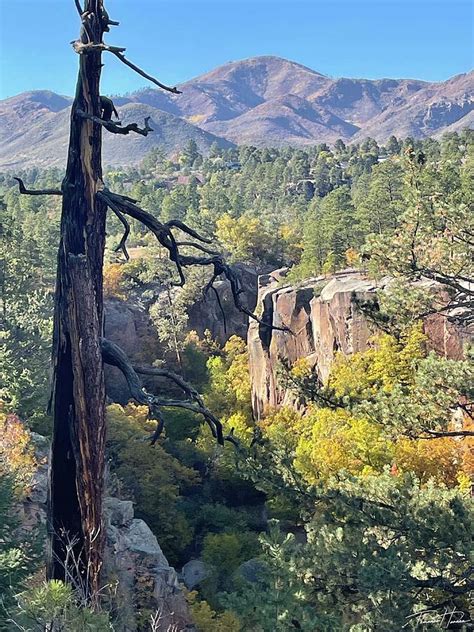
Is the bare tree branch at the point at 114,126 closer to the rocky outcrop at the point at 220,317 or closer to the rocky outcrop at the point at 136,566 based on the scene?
the rocky outcrop at the point at 136,566

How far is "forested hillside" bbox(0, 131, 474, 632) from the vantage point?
655 centimetres

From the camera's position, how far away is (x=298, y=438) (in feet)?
76.3

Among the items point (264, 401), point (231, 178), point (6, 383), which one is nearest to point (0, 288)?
point (6, 383)

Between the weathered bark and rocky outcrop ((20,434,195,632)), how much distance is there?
164 inches

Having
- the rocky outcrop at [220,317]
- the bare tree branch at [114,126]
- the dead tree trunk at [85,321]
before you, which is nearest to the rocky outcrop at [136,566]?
the dead tree trunk at [85,321]

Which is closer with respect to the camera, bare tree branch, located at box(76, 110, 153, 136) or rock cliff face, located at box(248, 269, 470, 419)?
bare tree branch, located at box(76, 110, 153, 136)

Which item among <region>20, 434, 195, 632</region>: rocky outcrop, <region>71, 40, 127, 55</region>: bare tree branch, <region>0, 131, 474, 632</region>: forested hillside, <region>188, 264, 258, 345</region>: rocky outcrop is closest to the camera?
<region>71, 40, 127, 55</region>: bare tree branch

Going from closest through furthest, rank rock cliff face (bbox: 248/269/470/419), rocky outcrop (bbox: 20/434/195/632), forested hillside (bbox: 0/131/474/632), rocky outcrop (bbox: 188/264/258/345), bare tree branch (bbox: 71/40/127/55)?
bare tree branch (bbox: 71/40/127/55), forested hillside (bbox: 0/131/474/632), rocky outcrop (bbox: 20/434/195/632), rock cliff face (bbox: 248/269/470/419), rocky outcrop (bbox: 188/264/258/345)

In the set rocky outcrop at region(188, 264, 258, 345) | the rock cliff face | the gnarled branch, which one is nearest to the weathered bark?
the gnarled branch

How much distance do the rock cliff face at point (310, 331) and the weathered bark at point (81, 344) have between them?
1808 cm

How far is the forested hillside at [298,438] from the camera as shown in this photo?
6.55m

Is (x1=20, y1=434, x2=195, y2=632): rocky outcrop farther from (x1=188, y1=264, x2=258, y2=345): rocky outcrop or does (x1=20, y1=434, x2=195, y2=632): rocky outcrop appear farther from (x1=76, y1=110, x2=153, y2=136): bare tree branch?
(x1=188, y1=264, x2=258, y2=345): rocky outcrop

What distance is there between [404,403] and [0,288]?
2120cm

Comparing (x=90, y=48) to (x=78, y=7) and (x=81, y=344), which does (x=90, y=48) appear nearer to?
(x=78, y=7)
